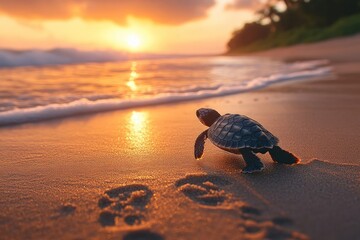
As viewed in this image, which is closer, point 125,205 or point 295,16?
point 125,205

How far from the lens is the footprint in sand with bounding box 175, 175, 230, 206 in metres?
1.84

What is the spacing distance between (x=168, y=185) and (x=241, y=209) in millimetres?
493

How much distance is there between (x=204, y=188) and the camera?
2.01 metres

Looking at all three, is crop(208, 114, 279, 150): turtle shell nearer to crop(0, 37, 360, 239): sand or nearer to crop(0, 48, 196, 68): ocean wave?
crop(0, 37, 360, 239): sand

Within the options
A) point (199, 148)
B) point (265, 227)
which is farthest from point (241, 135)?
point (265, 227)

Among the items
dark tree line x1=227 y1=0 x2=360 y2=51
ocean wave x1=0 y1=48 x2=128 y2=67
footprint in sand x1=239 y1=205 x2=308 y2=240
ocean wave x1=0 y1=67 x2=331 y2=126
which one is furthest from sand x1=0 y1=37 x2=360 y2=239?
dark tree line x1=227 y1=0 x2=360 y2=51

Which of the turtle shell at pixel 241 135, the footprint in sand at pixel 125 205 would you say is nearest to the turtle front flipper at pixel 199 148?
the turtle shell at pixel 241 135

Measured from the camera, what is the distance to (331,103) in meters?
4.71

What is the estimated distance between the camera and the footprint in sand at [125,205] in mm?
1620

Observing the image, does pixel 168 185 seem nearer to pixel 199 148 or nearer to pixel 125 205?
pixel 125 205

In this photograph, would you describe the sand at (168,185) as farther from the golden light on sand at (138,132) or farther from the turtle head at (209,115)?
the turtle head at (209,115)

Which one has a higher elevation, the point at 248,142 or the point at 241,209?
the point at 248,142

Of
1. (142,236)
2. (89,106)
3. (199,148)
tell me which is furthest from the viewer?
(89,106)

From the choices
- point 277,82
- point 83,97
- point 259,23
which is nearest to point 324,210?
point 83,97
